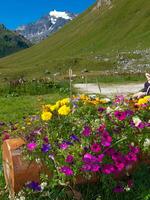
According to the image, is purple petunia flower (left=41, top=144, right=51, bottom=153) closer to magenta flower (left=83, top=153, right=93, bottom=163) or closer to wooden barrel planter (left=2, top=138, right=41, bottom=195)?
wooden barrel planter (left=2, top=138, right=41, bottom=195)

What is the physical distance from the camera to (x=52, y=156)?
7.94 metres

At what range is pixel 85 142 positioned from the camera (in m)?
7.96

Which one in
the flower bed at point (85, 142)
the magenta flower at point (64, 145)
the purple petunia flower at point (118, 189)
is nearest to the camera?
the flower bed at point (85, 142)

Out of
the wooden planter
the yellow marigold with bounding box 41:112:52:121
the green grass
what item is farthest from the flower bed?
the green grass

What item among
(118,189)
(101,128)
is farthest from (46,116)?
(118,189)

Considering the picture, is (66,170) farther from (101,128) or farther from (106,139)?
(101,128)

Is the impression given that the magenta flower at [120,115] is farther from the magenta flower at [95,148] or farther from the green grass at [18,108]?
the green grass at [18,108]

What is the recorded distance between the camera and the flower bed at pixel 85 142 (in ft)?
25.3

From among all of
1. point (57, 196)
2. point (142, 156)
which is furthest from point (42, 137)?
point (142, 156)

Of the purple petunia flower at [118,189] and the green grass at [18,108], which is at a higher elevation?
the purple petunia flower at [118,189]

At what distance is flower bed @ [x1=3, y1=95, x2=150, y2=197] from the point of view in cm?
772

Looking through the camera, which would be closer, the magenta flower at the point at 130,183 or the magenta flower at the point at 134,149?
the magenta flower at the point at 134,149

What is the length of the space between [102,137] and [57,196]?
117 cm

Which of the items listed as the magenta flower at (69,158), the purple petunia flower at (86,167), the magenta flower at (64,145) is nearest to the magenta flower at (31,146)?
the magenta flower at (64,145)
